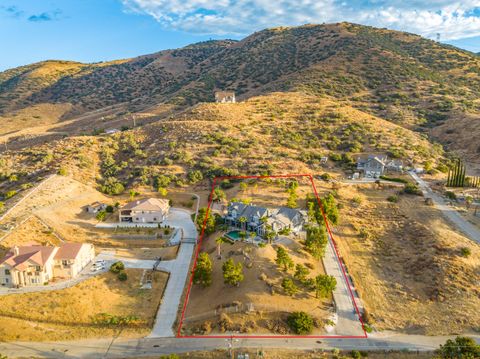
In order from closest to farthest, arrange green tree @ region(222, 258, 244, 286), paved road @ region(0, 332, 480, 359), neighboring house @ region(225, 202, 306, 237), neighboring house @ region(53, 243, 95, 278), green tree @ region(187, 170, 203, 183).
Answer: paved road @ region(0, 332, 480, 359), green tree @ region(222, 258, 244, 286), neighboring house @ region(53, 243, 95, 278), neighboring house @ region(225, 202, 306, 237), green tree @ region(187, 170, 203, 183)

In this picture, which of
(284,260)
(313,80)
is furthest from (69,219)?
(313,80)

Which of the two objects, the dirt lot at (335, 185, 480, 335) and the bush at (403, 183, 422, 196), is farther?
the bush at (403, 183, 422, 196)

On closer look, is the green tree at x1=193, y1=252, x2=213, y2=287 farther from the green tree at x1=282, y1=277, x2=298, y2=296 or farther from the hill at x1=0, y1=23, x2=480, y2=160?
the hill at x1=0, y1=23, x2=480, y2=160

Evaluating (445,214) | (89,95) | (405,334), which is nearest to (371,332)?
(405,334)

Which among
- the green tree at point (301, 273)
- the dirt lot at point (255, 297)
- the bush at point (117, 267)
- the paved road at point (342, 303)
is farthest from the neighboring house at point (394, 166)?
the bush at point (117, 267)

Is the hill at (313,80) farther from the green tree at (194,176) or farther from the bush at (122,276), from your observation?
the bush at (122,276)

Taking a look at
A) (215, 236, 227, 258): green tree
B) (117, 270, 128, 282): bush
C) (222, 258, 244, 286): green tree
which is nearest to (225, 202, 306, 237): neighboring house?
(215, 236, 227, 258): green tree

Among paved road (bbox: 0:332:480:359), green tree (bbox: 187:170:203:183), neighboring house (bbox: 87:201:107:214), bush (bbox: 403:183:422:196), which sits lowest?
paved road (bbox: 0:332:480:359)

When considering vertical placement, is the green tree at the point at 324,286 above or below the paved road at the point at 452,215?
below

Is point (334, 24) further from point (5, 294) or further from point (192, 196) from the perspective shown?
point (5, 294)
